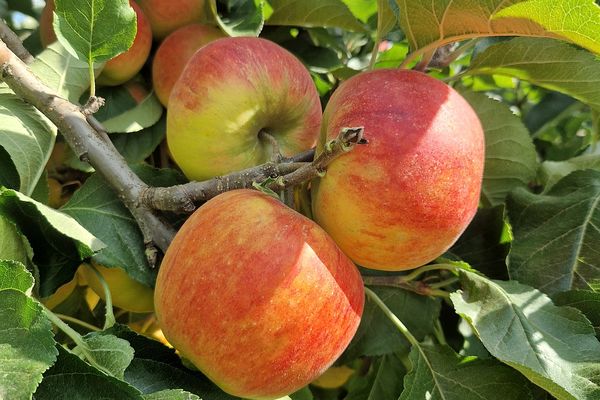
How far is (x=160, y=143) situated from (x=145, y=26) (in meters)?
0.23

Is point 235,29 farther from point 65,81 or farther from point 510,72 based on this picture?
point 510,72

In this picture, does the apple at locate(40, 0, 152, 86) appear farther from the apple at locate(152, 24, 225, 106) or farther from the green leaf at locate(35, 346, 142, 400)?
the green leaf at locate(35, 346, 142, 400)

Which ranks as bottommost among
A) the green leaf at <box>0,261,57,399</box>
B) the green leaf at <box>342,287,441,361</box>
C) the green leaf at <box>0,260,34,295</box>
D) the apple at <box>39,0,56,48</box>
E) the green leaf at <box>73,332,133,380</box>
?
the green leaf at <box>342,287,441,361</box>

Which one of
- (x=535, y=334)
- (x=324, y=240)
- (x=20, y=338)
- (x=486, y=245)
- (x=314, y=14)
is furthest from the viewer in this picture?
(x=314, y=14)

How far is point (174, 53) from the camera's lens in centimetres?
115

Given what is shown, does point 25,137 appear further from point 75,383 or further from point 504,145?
point 504,145

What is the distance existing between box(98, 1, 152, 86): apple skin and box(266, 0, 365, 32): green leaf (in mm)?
265

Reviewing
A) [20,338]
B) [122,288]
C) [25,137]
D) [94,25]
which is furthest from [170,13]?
[20,338]

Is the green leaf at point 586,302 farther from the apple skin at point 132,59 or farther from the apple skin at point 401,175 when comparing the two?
the apple skin at point 132,59

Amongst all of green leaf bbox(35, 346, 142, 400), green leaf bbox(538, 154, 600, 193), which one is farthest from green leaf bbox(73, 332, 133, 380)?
green leaf bbox(538, 154, 600, 193)

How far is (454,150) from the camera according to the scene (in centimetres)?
76

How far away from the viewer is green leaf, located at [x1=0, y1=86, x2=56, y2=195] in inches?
34.6

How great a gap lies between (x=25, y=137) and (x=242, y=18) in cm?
48

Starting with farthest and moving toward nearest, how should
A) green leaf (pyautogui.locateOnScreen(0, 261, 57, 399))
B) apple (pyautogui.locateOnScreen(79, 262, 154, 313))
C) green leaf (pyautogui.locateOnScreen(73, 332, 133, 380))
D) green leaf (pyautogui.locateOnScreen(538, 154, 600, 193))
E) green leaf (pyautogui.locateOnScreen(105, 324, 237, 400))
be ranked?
green leaf (pyautogui.locateOnScreen(538, 154, 600, 193)), apple (pyautogui.locateOnScreen(79, 262, 154, 313)), green leaf (pyautogui.locateOnScreen(105, 324, 237, 400)), green leaf (pyautogui.locateOnScreen(73, 332, 133, 380)), green leaf (pyautogui.locateOnScreen(0, 261, 57, 399))
